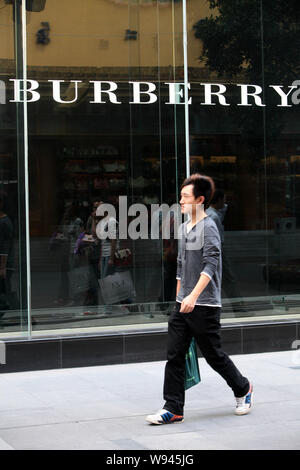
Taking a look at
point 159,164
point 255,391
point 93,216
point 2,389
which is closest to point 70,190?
point 93,216

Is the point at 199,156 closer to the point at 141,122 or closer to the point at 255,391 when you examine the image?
the point at 141,122

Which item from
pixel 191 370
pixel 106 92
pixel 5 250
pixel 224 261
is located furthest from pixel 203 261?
pixel 106 92

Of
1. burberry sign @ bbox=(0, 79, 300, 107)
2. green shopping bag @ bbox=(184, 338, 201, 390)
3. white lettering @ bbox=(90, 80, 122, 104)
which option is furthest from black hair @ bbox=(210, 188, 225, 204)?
green shopping bag @ bbox=(184, 338, 201, 390)

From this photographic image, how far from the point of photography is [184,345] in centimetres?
627

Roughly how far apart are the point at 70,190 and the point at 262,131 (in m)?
2.55

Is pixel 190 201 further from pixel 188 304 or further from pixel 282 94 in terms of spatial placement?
pixel 282 94

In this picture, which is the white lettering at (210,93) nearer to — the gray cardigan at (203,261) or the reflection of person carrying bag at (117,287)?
the reflection of person carrying bag at (117,287)

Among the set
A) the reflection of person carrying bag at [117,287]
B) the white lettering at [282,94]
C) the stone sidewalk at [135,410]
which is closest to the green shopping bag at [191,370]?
the stone sidewalk at [135,410]

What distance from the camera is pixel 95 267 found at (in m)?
9.31

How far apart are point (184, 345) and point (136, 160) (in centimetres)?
357

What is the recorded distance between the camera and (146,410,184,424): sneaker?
20.2 ft

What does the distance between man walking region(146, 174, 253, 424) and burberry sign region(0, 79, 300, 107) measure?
3.22 metres

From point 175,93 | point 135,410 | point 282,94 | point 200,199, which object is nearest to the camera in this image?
point 200,199

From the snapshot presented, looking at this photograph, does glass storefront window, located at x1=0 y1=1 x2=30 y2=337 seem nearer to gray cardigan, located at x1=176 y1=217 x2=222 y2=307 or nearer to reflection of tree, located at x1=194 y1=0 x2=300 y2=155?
reflection of tree, located at x1=194 y1=0 x2=300 y2=155
